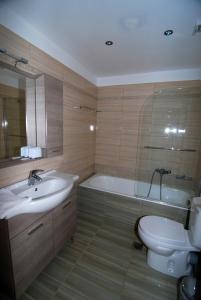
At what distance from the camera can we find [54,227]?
157 centimetres

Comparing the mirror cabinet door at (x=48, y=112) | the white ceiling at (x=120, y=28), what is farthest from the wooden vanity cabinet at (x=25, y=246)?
the white ceiling at (x=120, y=28)

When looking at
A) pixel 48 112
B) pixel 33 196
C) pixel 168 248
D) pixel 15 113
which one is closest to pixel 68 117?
pixel 48 112

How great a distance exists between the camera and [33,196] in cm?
150

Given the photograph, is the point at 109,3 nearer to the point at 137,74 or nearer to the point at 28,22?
the point at 28,22

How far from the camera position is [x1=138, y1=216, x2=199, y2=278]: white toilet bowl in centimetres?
155

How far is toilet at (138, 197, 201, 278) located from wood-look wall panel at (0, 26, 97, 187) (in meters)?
1.39

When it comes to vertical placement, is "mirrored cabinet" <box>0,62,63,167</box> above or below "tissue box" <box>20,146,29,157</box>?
above

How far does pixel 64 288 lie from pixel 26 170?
1.19 metres

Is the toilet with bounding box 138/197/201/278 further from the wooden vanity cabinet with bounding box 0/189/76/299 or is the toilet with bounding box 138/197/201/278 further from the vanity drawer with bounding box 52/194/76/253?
the wooden vanity cabinet with bounding box 0/189/76/299

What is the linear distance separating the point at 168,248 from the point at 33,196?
4.71 feet

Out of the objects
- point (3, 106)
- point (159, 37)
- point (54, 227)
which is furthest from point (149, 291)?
point (159, 37)

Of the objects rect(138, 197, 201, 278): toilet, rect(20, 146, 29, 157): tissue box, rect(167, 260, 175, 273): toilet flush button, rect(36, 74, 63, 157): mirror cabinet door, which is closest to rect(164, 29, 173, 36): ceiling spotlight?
rect(36, 74, 63, 157): mirror cabinet door

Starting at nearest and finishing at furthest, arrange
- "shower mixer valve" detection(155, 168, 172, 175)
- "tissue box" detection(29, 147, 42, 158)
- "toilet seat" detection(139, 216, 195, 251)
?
"toilet seat" detection(139, 216, 195, 251)
"tissue box" detection(29, 147, 42, 158)
"shower mixer valve" detection(155, 168, 172, 175)

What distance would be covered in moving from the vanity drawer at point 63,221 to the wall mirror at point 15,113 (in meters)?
0.71
